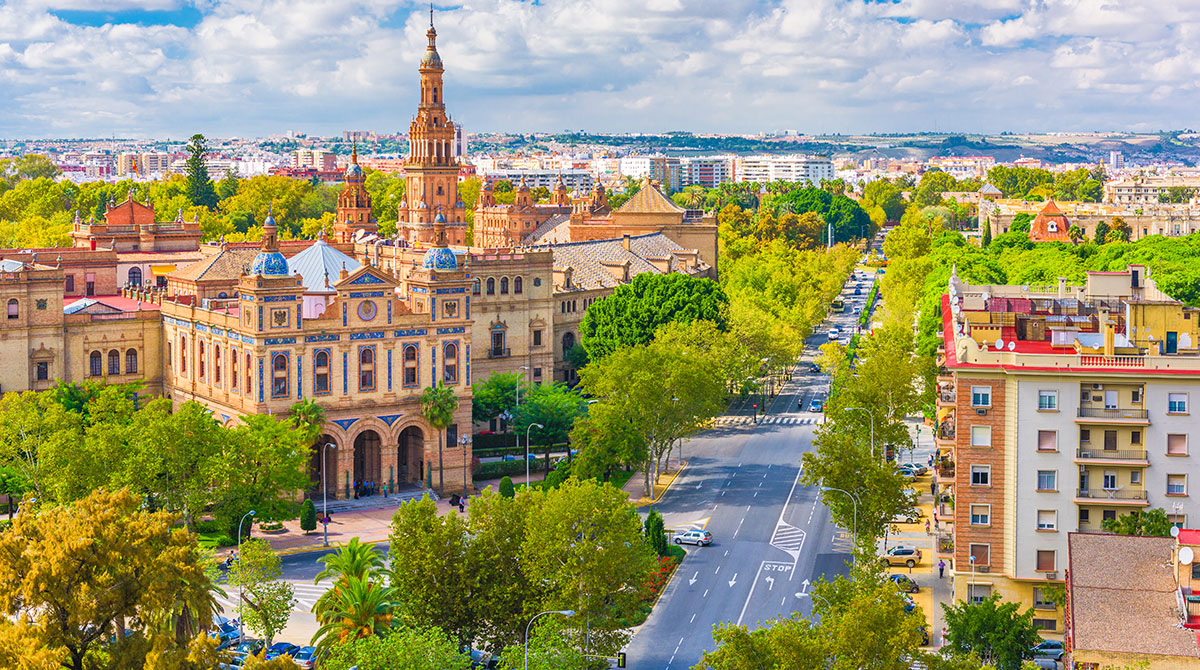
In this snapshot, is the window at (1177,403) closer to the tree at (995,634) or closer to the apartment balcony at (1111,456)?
the apartment balcony at (1111,456)

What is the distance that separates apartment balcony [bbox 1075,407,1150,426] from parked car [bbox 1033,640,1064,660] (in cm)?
994

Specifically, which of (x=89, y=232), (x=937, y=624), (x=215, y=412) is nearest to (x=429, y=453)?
(x=215, y=412)

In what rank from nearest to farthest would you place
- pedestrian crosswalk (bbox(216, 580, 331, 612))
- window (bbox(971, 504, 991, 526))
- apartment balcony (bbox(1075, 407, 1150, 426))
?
apartment balcony (bbox(1075, 407, 1150, 426)), window (bbox(971, 504, 991, 526)), pedestrian crosswalk (bbox(216, 580, 331, 612))

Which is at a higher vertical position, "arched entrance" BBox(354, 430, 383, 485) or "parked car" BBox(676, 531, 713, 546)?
"arched entrance" BBox(354, 430, 383, 485)

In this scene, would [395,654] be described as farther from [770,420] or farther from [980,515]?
[770,420]

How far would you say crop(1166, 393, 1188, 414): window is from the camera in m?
67.9

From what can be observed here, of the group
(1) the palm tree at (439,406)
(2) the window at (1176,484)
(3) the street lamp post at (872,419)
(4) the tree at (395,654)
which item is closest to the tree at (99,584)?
(4) the tree at (395,654)

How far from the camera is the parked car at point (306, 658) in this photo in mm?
65000

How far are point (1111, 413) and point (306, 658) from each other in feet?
123

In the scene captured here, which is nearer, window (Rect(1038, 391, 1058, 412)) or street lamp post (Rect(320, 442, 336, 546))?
window (Rect(1038, 391, 1058, 412))

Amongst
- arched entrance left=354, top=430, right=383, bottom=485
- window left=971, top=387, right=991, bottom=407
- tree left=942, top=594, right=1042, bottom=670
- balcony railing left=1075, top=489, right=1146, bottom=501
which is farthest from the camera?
arched entrance left=354, top=430, right=383, bottom=485

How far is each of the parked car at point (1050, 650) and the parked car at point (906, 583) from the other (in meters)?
8.90

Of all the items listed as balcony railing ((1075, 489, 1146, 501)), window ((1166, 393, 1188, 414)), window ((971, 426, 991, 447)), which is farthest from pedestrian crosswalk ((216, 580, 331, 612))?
window ((1166, 393, 1188, 414))

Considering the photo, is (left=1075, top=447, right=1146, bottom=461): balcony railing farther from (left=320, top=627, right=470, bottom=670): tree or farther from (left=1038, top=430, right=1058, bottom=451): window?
(left=320, top=627, right=470, bottom=670): tree
